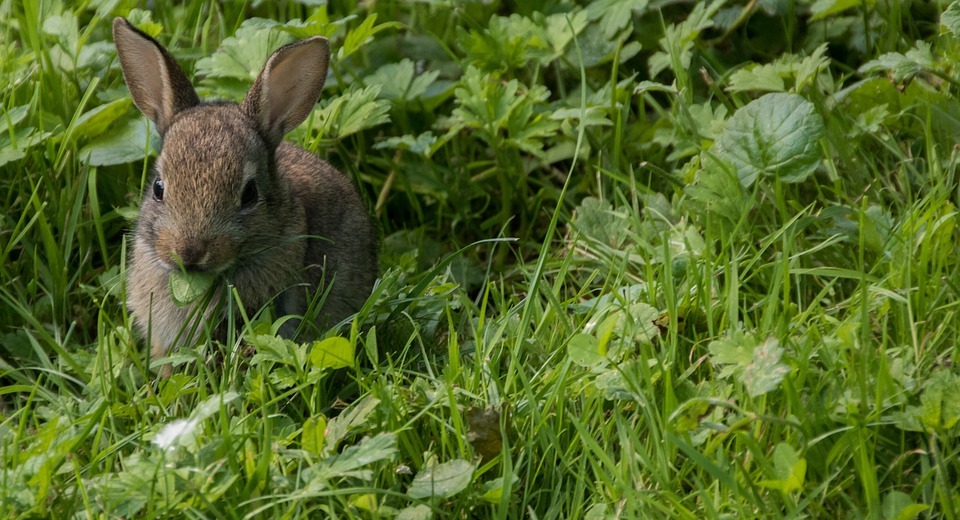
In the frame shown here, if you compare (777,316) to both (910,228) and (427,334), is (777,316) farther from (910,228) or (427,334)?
(427,334)

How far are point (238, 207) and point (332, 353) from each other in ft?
2.49

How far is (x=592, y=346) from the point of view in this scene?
136 inches

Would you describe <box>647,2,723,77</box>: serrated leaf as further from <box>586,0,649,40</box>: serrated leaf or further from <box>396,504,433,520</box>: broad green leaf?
<box>396,504,433,520</box>: broad green leaf

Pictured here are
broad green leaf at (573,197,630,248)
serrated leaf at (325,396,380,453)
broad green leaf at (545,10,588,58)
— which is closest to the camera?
serrated leaf at (325,396,380,453)

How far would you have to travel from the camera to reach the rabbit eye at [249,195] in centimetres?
402

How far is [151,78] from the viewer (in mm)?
4344

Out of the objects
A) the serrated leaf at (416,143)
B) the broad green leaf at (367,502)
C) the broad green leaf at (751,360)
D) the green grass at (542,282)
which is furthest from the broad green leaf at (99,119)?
the broad green leaf at (751,360)

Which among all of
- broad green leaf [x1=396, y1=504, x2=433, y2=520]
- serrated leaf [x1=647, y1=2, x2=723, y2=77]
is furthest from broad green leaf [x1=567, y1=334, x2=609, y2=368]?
serrated leaf [x1=647, y1=2, x2=723, y2=77]

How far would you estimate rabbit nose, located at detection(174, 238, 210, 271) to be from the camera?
3775 mm

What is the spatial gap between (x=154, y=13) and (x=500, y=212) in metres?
1.91

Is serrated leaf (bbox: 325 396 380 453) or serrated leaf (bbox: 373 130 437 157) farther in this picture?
serrated leaf (bbox: 373 130 437 157)

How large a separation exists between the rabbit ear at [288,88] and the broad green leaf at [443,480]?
1690mm

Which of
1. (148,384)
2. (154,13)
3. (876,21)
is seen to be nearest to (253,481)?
(148,384)

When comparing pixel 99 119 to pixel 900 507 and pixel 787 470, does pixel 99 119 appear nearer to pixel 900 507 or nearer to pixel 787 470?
pixel 787 470
